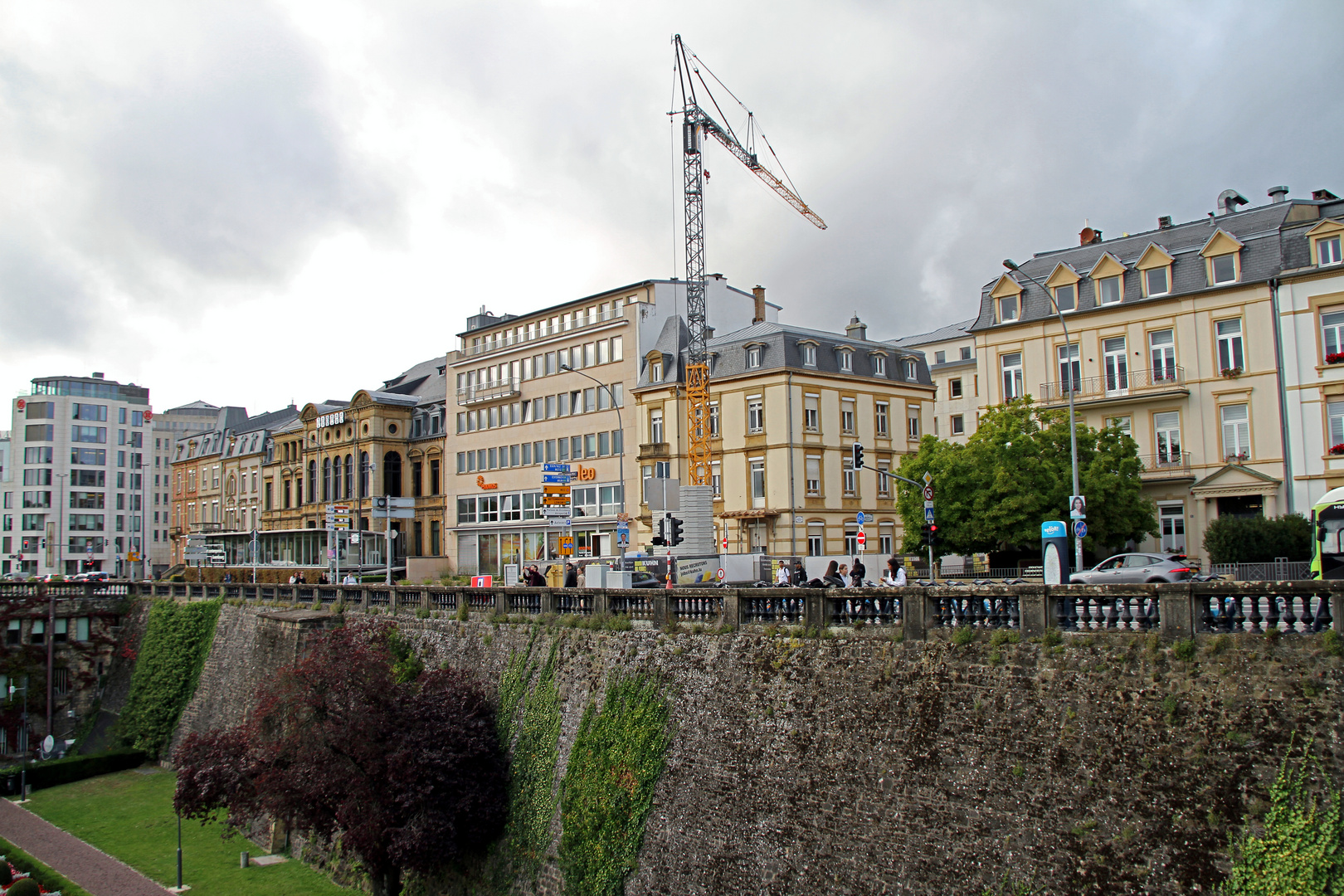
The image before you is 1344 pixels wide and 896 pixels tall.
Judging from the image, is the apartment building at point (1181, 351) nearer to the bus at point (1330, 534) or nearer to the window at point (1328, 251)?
the window at point (1328, 251)

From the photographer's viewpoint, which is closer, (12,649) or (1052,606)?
(1052,606)

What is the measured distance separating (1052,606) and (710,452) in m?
43.2

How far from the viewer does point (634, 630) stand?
20094 millimetres

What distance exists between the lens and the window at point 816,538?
53.8 meters

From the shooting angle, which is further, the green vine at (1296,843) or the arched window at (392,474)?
the arched window at (392,474)

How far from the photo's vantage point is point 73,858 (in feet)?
89.5

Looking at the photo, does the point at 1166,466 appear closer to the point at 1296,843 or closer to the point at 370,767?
the point at 1296,843

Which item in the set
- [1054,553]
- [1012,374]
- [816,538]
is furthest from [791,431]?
[1054,553]

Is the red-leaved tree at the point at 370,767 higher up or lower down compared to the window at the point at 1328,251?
lower down

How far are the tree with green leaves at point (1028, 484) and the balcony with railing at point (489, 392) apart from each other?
3556cm

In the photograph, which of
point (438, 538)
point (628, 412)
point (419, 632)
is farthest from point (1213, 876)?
point (438, 538)

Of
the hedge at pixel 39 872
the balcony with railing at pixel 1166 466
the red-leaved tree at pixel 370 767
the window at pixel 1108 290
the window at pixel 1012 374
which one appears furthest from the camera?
the window at pixel 1012 374

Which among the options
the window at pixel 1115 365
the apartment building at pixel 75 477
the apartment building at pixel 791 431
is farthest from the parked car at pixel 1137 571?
the apartment building at pixel 75 477

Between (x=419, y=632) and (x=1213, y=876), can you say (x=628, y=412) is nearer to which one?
(x=419, y=632)
